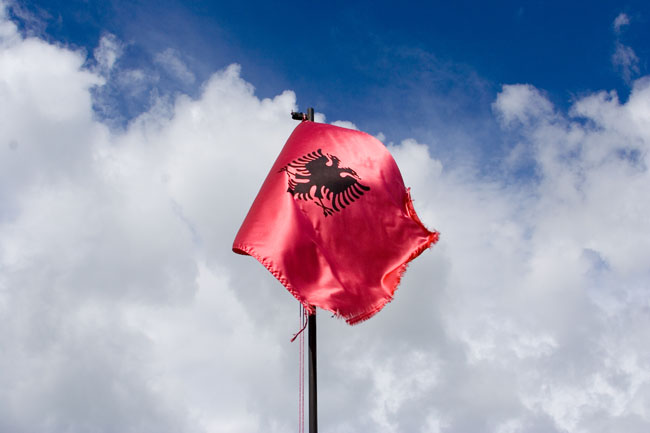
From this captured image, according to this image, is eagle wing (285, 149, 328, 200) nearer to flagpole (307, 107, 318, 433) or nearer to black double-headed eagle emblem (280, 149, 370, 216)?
black double-headed eagle emblem (280, 149, 370, 216)

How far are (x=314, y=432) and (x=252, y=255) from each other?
3.78 meters

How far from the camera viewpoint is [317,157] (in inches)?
558

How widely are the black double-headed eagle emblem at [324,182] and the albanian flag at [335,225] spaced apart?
0.02m

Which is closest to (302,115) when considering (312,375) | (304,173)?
(304,173)

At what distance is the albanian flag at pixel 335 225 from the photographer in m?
12.2

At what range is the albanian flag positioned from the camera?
12.2m

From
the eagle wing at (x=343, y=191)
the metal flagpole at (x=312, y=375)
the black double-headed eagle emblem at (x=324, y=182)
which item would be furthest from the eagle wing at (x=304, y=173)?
the metal flagpole at (x=312, y=375)

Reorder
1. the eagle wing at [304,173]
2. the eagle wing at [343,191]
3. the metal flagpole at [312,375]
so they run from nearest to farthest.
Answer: the metal flagpole at [312,375]
the eagle wing at [304,173]
the eagle wing at [343,191]

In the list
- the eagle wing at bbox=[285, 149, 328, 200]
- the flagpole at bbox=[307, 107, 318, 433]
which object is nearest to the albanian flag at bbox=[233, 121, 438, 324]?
the eagle wing at bbox=[285, 149, 328, 200]

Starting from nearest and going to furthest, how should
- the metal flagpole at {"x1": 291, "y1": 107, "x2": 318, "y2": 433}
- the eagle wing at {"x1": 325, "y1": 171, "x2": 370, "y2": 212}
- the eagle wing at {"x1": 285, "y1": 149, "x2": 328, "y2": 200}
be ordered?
the metal flagpole at {"x1": 291, "y1": 107, "x2": 318, "y2": 433}
the eagle wing at {"x1": 285, "y1": 149, "x2": 328, "y2": 200}
the eagle wing at {"x1": 325, "y1": 171, "x2": 370, "y2": 212}

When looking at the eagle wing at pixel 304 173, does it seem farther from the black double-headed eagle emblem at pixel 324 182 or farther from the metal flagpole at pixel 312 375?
the metal flagpole at pixel 312 375

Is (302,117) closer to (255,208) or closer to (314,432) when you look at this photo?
(255,208)

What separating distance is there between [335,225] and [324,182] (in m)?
1.14

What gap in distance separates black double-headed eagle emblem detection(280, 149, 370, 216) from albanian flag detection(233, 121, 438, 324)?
2 centimetres
